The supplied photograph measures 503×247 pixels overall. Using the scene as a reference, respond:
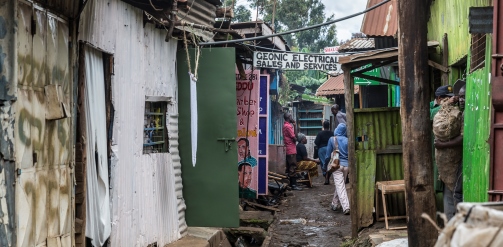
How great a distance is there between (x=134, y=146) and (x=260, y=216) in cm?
540

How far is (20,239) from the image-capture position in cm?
509

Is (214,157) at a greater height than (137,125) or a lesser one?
lesser

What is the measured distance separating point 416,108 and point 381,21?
8.42 m

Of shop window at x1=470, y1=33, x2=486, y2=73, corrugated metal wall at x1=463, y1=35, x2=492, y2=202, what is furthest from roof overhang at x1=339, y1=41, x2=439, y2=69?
corrugated metal wall at x1=463, y1=35, x2=492, y2=202

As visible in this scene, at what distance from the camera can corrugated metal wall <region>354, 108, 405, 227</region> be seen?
33.0ft

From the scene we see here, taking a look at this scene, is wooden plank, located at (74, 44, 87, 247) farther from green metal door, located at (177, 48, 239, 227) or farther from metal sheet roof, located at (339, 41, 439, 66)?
metal sheet roof, located at (339, 41, 439, 66)

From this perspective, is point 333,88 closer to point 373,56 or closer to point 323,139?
point 323,139

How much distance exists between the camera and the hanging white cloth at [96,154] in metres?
6.65

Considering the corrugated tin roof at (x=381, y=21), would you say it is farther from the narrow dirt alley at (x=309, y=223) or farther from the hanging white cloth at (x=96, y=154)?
the hanging white cloth at (x=96, y=154)

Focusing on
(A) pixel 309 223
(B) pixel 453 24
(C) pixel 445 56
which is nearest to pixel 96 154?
(B) pixel 453 24

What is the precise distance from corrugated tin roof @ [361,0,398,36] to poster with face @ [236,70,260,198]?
9.00 feet

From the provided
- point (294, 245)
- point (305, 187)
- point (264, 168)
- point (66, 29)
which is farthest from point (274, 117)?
point (66, 29)

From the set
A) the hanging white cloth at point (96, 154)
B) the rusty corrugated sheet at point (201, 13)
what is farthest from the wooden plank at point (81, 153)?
the rusty corrugated sheet at point (201, 13)

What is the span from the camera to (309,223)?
1308 centimetres
